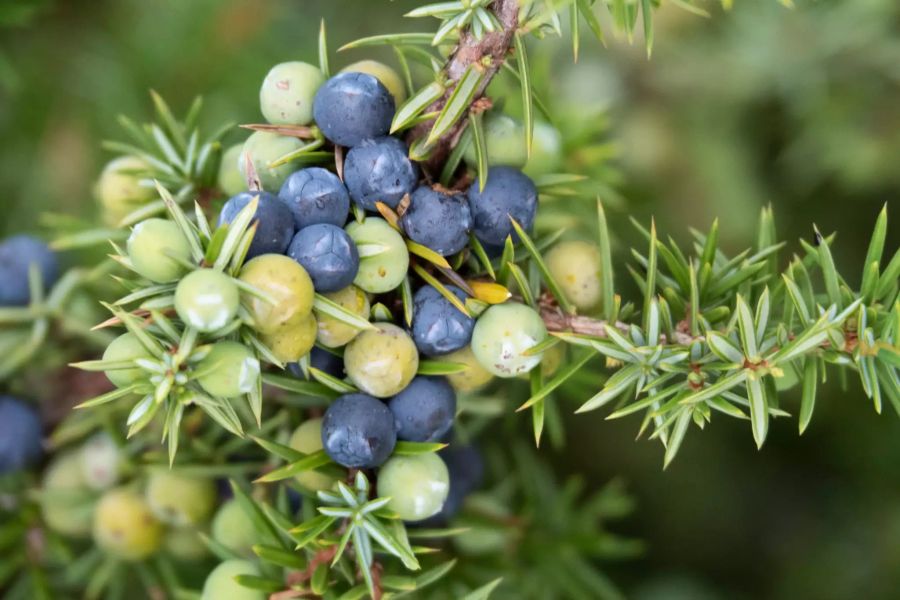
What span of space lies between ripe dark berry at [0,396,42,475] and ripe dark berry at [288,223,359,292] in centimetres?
58

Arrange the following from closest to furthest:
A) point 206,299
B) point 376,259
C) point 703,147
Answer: point 206,299
point 376,259
point 703,147

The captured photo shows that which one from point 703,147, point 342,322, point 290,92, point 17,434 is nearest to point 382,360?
point 342,322

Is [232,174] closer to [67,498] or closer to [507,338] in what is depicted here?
[507,338]

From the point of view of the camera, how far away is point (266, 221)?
70 centimetres

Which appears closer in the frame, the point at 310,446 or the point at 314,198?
the point at 314,198

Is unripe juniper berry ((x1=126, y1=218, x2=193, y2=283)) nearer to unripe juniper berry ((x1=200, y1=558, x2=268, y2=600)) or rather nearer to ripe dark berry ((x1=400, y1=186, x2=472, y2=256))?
ripe dark berry ((x1=400, y1=186, x2=472, y2=256))

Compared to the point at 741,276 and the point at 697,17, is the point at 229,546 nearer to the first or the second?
the point at 741,276

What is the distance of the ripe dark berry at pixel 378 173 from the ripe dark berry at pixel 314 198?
0.02 metres

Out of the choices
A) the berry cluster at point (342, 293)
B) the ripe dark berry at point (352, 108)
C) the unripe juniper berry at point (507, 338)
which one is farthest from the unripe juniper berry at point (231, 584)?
the ripe dark berry at point (352, 108)

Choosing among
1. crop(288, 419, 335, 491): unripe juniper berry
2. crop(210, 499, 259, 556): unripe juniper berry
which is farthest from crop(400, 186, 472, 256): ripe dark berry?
crop(210, 499, 259, 556): unripe juniper berry

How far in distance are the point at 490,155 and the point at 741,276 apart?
0.92ft

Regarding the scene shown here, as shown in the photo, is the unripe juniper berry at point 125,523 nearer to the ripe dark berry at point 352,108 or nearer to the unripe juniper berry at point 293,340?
the unripe juniper berry at point 293,340

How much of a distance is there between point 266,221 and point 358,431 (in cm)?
20

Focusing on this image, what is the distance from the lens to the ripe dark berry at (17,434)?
3.47 feet
